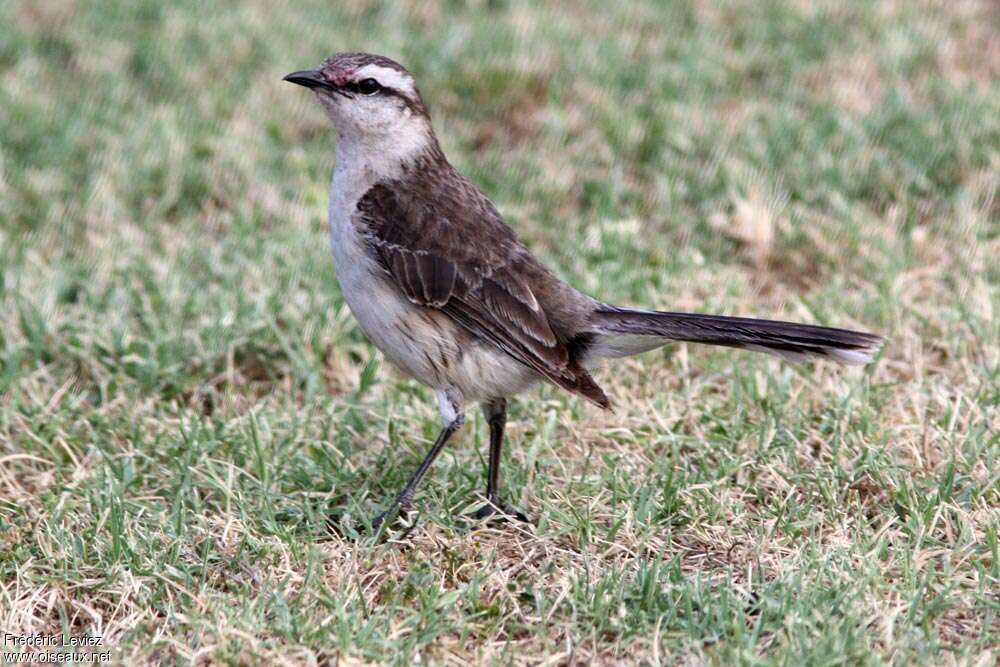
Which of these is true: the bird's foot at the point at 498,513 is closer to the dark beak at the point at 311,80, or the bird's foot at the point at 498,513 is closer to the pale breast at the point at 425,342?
the pale breast at the point at 425,342

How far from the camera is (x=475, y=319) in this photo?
222 inches

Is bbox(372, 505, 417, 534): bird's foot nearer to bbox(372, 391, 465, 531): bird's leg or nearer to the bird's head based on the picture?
bbox(372, 391, 465, 531): bird's leg

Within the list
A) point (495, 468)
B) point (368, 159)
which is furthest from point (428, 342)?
point (368, 159)

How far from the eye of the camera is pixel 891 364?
656cm

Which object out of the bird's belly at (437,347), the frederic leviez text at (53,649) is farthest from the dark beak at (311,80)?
the frederic leviez text at (53,649)

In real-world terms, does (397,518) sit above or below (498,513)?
below

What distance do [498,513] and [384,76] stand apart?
2.00m

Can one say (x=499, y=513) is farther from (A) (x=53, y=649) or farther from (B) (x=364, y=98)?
(B) (x=364, y=98)

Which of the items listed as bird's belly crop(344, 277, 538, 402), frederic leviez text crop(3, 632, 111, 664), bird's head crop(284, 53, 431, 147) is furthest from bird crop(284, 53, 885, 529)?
frederic leviez text crop(3, 632, 111, 664)

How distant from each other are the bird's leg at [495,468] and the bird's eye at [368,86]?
1472mm

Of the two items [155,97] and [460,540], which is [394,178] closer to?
[460,540]

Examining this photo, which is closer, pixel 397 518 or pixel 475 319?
pixel 397 518

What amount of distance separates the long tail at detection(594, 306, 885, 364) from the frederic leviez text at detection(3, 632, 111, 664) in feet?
7.71

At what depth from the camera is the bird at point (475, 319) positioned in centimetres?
543
